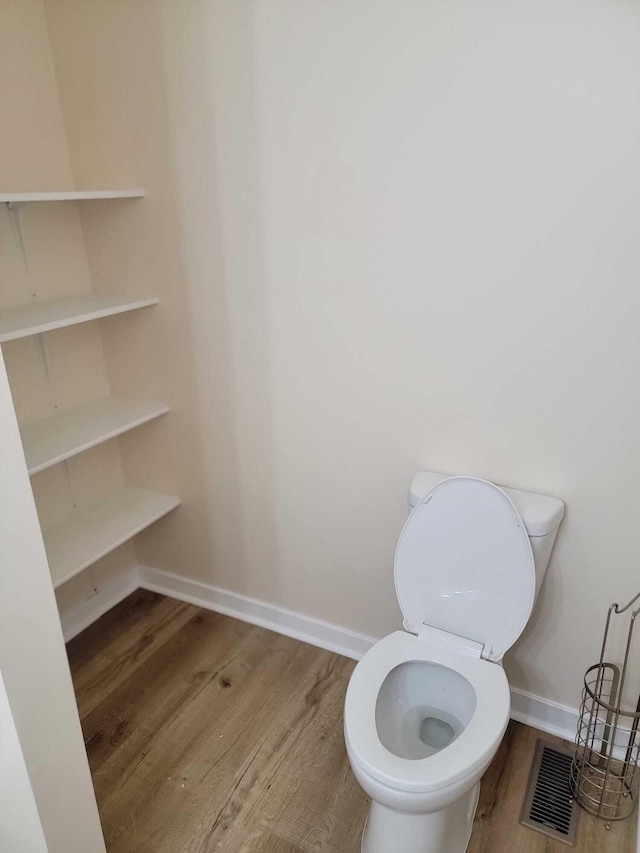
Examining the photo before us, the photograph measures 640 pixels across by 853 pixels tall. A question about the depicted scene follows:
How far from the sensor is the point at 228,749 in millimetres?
1771

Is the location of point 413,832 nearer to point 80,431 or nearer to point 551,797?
point 551,797

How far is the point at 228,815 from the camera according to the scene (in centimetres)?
159

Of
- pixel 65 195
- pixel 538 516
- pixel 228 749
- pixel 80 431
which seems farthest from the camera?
pixel 80 431

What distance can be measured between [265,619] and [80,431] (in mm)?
977

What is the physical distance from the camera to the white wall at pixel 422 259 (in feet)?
4.40

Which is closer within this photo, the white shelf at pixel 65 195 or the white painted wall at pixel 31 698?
the white painted wall at pixel 31 698

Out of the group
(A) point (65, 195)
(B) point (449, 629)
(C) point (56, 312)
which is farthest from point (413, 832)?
(A) point (65, 195)

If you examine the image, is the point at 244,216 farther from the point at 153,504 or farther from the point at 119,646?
the point at 119,646

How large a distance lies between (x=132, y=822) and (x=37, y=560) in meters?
0.95

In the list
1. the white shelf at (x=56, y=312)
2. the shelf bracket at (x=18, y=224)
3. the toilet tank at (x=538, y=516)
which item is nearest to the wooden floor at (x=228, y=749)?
the toilet tank at (x=538, y=516)

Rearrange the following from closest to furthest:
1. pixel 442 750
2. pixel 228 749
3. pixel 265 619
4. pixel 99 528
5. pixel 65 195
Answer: pixel 442 750 → pixel 65 195 → pixel 228 749 → pixel 99 528 → pixel 265 619

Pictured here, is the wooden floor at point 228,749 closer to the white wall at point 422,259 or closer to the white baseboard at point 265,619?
the white baseboard at point 265,619

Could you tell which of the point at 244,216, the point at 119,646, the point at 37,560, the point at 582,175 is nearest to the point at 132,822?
the point at 119,646

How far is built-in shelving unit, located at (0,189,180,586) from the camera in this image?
68.1 inches
